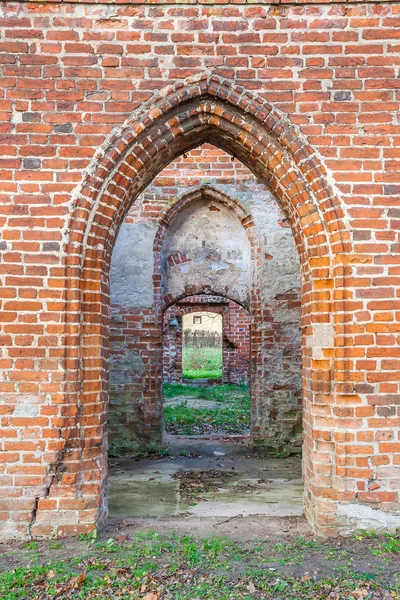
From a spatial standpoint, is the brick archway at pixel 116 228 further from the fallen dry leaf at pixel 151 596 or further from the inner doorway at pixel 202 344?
the inner doorway at pixel 202 344

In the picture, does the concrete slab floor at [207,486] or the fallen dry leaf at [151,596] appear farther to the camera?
the concrete slab floor at [207,486]

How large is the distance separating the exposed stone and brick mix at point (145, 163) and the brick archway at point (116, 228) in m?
0.01

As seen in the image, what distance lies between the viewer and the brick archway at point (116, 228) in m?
4.23

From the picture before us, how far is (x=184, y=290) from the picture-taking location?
845 cm

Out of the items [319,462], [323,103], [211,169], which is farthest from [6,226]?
[211,169]

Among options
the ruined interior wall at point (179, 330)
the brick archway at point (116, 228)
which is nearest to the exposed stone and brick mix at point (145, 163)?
the brick archway at point (116, 228)

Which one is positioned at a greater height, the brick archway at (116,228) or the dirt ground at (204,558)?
the brick archway at (116,228)

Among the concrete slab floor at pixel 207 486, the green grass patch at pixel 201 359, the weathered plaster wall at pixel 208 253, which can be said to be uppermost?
the weathered plaster wall at pixel 208 253

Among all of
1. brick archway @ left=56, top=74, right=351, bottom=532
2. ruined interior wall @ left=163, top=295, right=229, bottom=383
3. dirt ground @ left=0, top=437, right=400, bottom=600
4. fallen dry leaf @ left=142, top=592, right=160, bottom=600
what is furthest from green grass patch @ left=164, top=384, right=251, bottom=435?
fallen dry leaf @ left=142, top=592, right=160, bottom=600

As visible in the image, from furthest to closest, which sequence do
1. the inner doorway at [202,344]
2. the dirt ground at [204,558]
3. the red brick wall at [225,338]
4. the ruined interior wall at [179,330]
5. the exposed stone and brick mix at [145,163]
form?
the inner doorway at [202,344], the ruined interior wall at [179,330], the red brick wall at [225,338], the exposed stone and brick mix at [145,163], the dirt ground at [204,558]

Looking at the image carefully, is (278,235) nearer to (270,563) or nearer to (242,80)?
(242,80)

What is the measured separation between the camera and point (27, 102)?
4328 mm

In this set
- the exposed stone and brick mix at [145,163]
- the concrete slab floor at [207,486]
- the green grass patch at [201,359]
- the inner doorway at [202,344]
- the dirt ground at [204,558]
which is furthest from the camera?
the inner doorway at [202,344]

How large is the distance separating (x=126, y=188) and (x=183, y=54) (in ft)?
4.00
